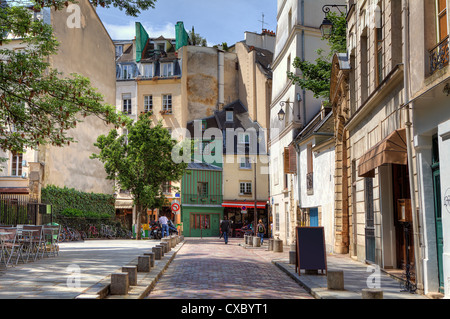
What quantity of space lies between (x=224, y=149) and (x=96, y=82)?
14969mm

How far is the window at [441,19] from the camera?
8922 mm

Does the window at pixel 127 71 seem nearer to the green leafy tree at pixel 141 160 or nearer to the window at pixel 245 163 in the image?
the window at pixel 245 163

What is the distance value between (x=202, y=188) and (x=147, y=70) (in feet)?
38.9

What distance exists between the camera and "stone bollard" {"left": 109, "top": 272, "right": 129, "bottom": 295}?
8773 millimetres

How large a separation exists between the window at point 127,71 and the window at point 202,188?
38.5 feet

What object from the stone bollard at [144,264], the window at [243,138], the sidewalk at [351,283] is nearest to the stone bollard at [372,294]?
the sidewalk at [351,283]

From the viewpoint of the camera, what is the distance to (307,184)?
1070 inches

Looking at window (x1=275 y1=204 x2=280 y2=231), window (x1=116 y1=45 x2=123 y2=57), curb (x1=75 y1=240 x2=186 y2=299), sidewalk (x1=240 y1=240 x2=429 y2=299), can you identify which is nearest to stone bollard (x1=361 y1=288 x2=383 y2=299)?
sidewalk (x1=240 y1=240 x2=429 y2=299)

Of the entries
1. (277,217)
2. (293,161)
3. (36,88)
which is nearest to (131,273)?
(36,88)

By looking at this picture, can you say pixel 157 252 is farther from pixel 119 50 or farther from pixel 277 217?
pixel 119 50

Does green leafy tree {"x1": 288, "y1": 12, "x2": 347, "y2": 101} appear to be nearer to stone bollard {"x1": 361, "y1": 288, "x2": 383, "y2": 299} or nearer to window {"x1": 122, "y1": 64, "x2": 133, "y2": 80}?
stone bollard {"x1": 361, "y1": 288, "x2": 383, "y2": 299}

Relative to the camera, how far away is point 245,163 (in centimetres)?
4934

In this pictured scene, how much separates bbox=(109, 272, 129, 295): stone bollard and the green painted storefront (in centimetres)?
3865

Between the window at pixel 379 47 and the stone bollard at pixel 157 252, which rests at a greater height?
the window at pixel 379 47
